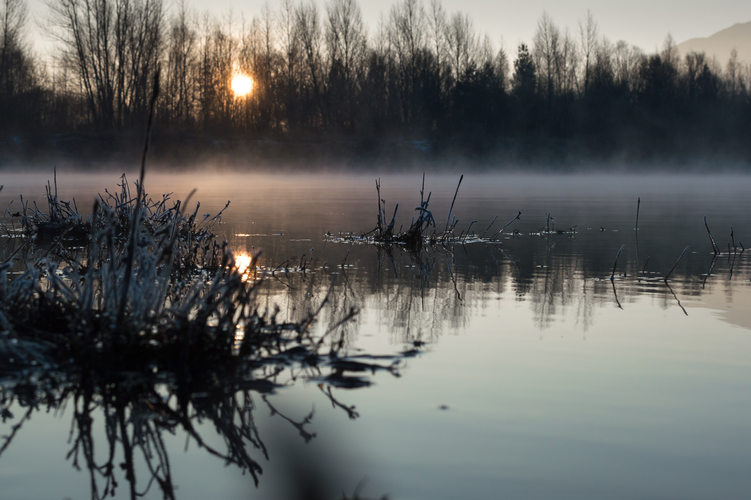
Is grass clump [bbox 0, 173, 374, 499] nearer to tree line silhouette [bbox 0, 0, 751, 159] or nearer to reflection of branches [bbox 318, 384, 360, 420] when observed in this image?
reflection of branches [bbox 318, 384, 360, 420]

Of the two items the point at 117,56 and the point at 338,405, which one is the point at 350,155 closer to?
the point at 117,56

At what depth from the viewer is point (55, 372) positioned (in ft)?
10.2

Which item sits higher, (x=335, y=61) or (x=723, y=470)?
(x=335, y=61)

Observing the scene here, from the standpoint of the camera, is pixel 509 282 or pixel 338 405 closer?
pixel 338 405

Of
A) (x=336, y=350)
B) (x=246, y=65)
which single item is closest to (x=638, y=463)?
(x=336, y=350)

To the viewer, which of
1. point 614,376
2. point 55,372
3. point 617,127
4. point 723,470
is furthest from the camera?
point 617,127

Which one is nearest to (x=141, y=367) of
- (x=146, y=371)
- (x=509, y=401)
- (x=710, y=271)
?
(x=146, y=371)

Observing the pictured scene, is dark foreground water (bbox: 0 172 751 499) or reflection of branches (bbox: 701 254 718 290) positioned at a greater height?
reflection of branches (bbox: 701 254 718 290)

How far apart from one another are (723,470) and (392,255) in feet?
20.2

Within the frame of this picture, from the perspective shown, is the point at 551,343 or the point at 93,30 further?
the point at 93,30

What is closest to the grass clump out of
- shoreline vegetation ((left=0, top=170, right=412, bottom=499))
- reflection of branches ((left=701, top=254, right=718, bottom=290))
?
shoreline vegetation ((left=0, top=170, right=412, bottom=499))

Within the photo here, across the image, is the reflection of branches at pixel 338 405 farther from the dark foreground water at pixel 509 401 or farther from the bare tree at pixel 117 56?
the bare tree at pixel 117 56

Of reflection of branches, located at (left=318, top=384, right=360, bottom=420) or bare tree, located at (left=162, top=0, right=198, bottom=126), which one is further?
bare tree, located at (left=162, top=0, right=198, bottom=126)

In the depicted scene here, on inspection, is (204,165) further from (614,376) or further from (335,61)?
(614,376)
